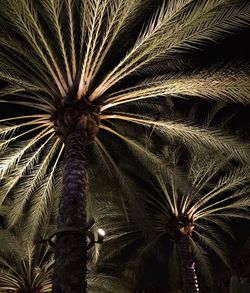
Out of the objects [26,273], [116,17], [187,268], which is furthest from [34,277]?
[116,17]

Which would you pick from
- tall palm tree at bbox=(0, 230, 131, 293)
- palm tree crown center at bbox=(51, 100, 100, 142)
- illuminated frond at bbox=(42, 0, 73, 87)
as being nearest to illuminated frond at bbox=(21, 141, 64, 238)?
palm tree crown center at bbox=(51, 100, 100, 142)

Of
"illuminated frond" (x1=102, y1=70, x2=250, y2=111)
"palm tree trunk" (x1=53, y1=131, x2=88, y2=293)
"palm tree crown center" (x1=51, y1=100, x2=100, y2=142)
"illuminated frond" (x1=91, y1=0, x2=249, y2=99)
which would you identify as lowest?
"palm tree trunk" (x1=53, y1=131, x2=88, y2=293)

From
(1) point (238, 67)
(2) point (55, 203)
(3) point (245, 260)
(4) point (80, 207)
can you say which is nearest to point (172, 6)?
Answer: (1) point (238, 67)

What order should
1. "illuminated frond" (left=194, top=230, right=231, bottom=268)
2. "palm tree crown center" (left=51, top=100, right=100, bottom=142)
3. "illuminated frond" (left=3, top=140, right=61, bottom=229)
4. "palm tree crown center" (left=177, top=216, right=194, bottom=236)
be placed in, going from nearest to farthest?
1. "palm tree crown center" (left=51, top=100, right=100, bottom=142)
2. "illuminated frond" (left=3, top=140, right=61, bottom=229)
3. "palm tree crown center" (left=177, top=216, right=194, bottom=236)
4. "illuminated frond" (left=194, top=230, right=231, bottom=268)

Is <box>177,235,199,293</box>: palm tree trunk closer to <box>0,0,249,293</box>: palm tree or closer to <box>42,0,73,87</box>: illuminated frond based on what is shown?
<box>0,0,249,293</box>: palm tree

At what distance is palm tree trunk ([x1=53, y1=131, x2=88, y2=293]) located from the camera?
565 centimetres

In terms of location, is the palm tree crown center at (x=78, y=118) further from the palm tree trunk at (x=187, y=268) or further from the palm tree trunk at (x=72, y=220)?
the palm tree trunk at (x=187, y=268)

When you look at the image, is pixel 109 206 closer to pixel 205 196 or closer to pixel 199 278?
pixel 205 196

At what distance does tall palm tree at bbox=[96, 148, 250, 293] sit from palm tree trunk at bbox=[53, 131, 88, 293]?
3054mm

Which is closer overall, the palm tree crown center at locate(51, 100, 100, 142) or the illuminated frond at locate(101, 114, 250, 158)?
the palm tree crown center at locate(51, 100, 100, 142)

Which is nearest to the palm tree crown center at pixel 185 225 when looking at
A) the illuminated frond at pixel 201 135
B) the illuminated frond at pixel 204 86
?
the illuminated frond at pixel 201 135

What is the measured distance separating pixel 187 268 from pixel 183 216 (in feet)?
5.17

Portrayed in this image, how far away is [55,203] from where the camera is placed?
10.9m

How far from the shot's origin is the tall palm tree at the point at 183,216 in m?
11.1
